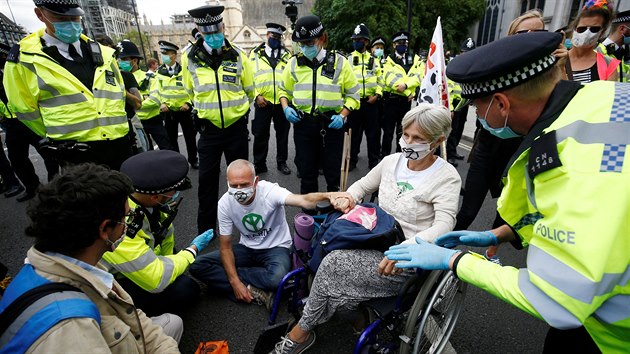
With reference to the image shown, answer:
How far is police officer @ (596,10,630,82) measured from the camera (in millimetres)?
3148

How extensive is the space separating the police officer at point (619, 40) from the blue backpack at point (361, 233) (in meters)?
2.97

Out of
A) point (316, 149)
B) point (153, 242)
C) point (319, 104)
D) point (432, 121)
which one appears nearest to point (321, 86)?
point (319, 104)

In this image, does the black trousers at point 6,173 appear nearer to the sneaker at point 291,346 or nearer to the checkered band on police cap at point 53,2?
the checkered band on police cap at point 53,2

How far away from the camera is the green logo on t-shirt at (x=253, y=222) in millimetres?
2582

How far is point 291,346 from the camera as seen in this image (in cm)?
196

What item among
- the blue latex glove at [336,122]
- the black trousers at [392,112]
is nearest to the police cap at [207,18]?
the blue latex glove at [336,122]

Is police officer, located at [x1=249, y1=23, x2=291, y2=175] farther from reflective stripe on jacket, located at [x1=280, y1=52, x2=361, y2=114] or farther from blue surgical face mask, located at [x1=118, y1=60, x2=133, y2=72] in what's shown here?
blue surgical face mask, located at [x1=118, y1=60, x2=133, y2=72]

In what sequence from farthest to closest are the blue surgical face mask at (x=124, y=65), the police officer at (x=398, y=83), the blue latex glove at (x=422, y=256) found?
1. the police officer at (x=398, y=83)
2. the blue surgical face mask at (x=124, y=65)
3. the blue latex glove at (x=422, y=256)

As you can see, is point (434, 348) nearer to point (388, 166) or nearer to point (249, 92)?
point (388, 166)

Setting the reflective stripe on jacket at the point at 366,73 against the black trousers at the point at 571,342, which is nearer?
the black trousers at the point at 571,342

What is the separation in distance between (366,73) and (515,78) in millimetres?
4653

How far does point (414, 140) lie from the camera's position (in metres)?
2.08

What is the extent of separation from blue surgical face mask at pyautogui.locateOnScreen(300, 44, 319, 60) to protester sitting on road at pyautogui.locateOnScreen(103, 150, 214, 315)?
2.01 metres

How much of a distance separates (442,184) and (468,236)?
0.48 m
